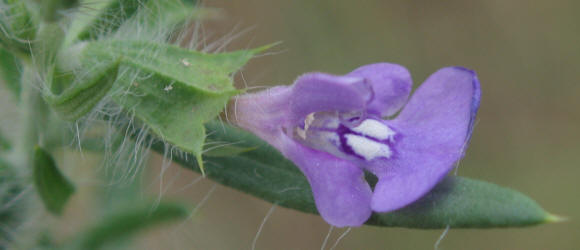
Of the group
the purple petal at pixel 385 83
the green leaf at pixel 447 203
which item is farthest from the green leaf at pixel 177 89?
the purple petal at pixel 385 83

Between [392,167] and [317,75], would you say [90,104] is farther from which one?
[392,167]

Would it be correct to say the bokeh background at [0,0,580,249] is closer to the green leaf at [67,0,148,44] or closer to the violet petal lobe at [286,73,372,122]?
the green leaf at [67,0,148,44]

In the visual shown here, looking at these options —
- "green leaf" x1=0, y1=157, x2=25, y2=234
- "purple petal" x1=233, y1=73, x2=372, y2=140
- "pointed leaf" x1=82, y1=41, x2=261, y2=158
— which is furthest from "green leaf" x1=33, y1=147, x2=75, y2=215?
"purple petal" x1=233, y1=73, x2=372, y2=140

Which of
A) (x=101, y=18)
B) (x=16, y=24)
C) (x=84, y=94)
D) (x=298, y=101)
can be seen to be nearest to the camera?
(x=84, y=94)

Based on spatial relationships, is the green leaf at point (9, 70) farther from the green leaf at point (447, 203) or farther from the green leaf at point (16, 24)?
the green leaf at point (447, 203)

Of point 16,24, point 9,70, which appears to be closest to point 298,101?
point 16,24

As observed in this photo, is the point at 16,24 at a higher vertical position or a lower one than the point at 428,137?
lower

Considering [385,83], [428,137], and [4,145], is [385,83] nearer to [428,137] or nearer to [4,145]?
[428,137]
